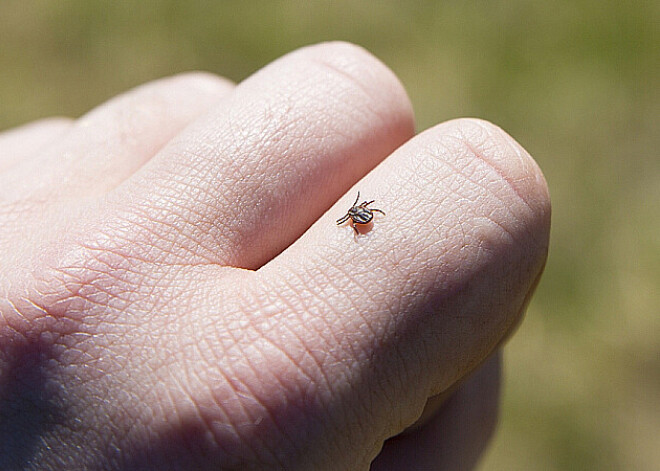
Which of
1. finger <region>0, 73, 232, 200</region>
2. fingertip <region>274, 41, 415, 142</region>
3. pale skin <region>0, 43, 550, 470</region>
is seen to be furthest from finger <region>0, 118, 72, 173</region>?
fingertip <region>274, 41, 415, 142</region>

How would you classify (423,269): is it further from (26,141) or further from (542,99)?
(542,99)

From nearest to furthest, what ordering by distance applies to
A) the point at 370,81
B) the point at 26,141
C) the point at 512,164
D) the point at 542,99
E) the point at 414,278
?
the point at 414,278 → the point at 512,164 → the point at 370,81 → the point at 26,141 → the point at 542,99

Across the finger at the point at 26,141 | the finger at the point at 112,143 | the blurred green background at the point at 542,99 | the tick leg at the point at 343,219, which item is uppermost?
the finger at the point at 112,143

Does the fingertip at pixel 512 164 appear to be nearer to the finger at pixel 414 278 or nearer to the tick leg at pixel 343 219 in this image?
the finger at pixel 414 278

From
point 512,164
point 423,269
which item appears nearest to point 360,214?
point 423,269

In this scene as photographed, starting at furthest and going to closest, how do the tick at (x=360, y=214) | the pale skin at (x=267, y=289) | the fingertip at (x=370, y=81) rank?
the fingertip at (x=370, y=81) < the tick at (x=360, y=214) < the pale skin at (x=267, y=289)

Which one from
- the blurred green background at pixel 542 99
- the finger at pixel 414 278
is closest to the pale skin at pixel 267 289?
the finger at pixel 414 278
